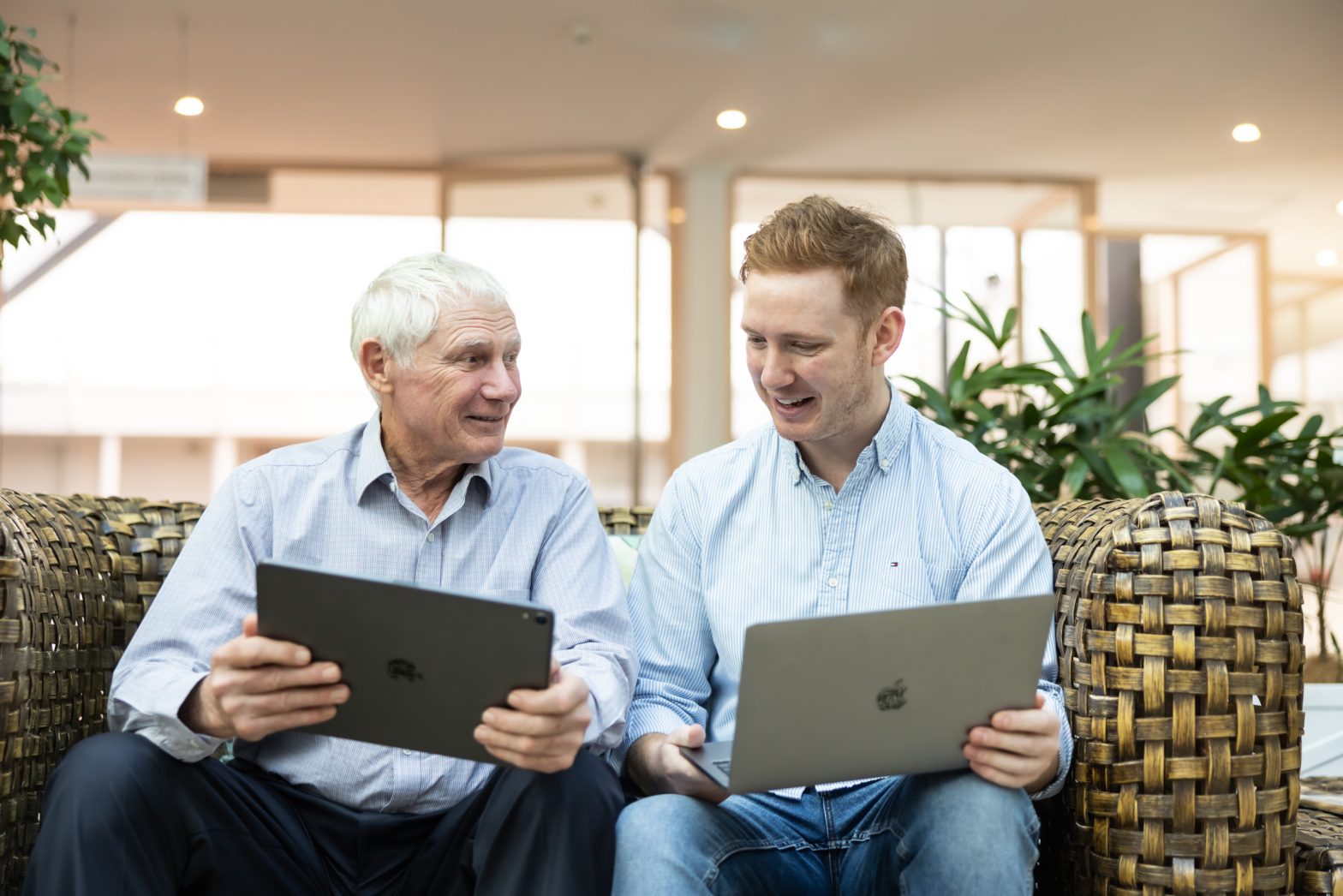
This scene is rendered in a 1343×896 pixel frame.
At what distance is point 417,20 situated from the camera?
476cm

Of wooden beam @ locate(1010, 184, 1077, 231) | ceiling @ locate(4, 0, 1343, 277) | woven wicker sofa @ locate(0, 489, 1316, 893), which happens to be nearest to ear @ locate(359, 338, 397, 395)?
woven wicker sofa @ locate(0, 489, 1316, 893)

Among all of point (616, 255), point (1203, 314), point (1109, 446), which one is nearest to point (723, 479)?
point (1109, 446)

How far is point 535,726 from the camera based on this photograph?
123cm

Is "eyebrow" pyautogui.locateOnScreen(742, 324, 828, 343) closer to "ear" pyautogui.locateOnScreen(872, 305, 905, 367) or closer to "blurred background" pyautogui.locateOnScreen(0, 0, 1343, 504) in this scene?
"ear" pyautogui.locateOnScreen(872, 305, 905, 367)

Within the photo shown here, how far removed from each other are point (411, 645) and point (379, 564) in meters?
0.44

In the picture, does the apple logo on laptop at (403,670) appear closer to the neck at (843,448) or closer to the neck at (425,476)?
the neck at (425,476)

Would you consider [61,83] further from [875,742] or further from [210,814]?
[875,742]

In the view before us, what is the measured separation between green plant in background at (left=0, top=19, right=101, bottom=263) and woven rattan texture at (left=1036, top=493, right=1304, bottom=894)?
6.59ft

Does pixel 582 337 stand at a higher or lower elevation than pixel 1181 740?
higher

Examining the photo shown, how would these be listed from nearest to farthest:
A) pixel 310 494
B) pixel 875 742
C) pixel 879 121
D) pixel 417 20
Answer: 1. pixel 875 742
2. pixel 310 494
3. pixel 417 20
4. pixel 879 121

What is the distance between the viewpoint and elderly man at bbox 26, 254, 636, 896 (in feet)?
4.17

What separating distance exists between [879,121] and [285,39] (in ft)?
9.15

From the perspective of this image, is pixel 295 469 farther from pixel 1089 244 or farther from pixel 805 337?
pixel 1089 244

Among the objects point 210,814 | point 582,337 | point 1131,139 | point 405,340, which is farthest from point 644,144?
point 210,814
